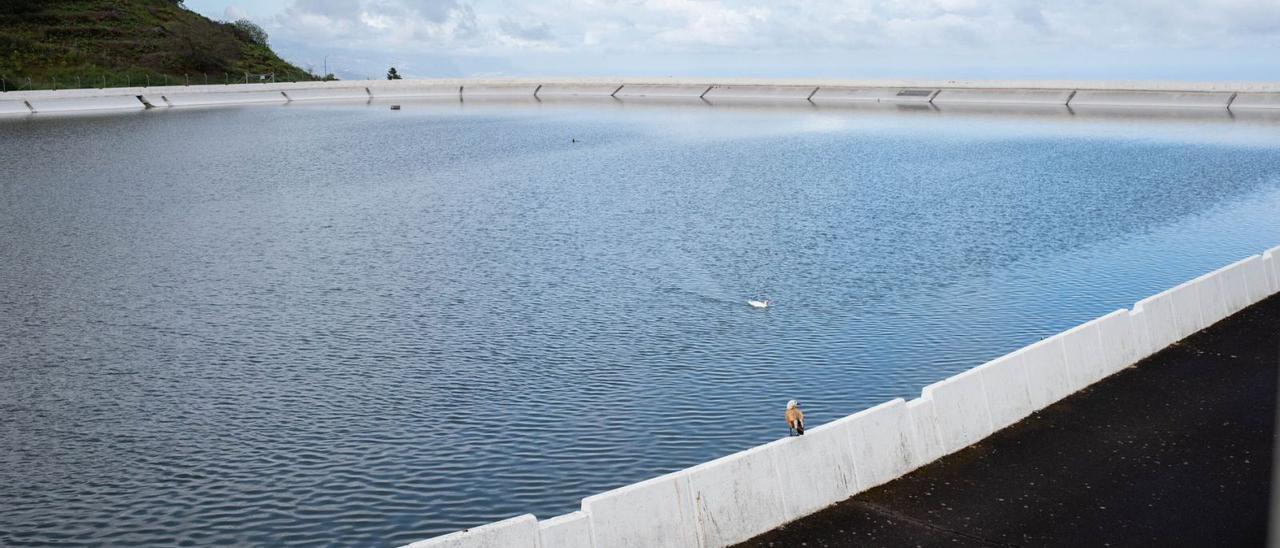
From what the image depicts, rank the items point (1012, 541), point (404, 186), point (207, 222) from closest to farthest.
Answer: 1. point (1012, 541)
2. point (207, 222)
3. point (404, 186)

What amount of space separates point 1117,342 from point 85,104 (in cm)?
11279

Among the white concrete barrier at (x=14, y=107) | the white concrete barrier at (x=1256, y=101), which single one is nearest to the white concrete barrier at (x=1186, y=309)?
the white concrete barrier at (x=1256, y=101)

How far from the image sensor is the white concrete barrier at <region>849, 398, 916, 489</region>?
16.9 m

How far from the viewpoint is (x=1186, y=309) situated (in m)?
25.1

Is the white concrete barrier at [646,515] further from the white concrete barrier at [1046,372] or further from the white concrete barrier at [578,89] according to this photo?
the white concrete barrier at [578,89]

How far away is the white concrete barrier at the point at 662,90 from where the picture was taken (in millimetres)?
149625

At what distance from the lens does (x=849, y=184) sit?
201 feet

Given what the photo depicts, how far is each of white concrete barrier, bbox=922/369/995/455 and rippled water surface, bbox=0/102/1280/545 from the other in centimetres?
437

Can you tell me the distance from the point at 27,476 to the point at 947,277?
26.2m

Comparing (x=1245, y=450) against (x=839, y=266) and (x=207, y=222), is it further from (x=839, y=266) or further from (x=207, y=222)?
(x=207, y=222)

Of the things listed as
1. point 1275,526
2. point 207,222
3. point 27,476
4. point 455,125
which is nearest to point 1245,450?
point 1275,526

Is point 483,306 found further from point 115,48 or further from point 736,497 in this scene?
point 115,48

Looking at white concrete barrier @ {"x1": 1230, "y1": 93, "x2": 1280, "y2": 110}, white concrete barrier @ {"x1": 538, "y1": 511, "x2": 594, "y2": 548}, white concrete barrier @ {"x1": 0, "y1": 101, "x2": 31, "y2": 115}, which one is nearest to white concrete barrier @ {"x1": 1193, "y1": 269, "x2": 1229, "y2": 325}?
white concrete barrier @ {"x1": 538, "y1": 511, "x2": 594, "y2": 548}

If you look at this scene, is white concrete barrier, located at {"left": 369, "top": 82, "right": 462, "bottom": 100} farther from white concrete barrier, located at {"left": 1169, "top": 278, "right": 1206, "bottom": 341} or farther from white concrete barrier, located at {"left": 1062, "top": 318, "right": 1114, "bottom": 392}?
white concrete barrier, located at {"left": 1062, "top": 318, "right": 1114, "bottom": 392}
